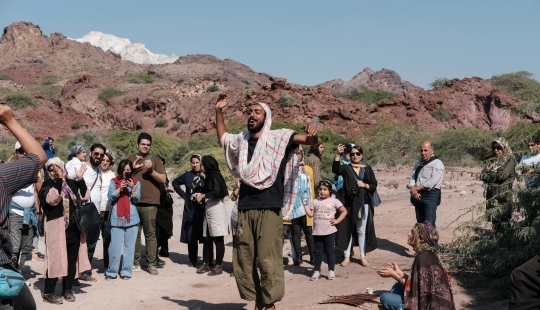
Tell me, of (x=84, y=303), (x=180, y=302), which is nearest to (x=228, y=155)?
(x=180, y=302)

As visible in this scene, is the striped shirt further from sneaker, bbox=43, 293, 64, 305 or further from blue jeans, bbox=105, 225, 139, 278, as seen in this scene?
blue jeans, bbox=105, 225, 139, 278

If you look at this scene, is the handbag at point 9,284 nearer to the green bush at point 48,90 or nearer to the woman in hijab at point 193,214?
the woman in hijab at point 193,214

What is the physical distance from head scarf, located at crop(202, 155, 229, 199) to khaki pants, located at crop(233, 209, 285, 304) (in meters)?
3.13

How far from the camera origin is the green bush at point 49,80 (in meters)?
71.6

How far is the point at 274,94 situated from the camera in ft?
123

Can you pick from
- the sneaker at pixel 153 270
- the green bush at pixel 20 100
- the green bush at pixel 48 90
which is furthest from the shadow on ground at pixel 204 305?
the green bush at pixel 48 90

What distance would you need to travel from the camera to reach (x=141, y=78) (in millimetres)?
73625

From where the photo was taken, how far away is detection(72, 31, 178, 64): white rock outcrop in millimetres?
139000

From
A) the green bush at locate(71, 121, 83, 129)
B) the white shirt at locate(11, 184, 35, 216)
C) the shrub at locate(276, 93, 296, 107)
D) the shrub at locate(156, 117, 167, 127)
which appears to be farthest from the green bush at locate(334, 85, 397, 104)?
the white shirt at locate(11, 184, 35, 216)

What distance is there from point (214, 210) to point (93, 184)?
1.71m

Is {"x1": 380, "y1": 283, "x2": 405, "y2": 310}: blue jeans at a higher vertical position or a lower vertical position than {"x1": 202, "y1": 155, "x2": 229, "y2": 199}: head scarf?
lower

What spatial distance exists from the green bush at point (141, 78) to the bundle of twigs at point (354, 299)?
65130 mm

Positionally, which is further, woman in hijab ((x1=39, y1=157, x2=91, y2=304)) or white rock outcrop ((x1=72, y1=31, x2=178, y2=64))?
white rock outcrop ((x1=72, y1=31, x2=178, y2=64))

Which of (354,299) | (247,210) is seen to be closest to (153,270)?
(354,299)
